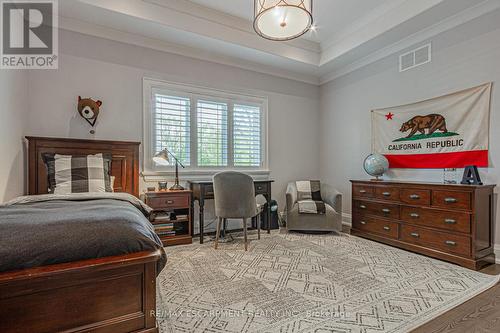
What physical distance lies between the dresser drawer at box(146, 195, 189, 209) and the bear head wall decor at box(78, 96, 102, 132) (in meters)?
1.31

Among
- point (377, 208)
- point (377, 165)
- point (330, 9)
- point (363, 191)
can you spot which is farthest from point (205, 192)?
point (330, 9)

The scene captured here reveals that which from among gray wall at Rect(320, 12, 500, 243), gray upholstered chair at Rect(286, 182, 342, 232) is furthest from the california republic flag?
gray upholstered chair at Rect(286, 182, 342, 232)

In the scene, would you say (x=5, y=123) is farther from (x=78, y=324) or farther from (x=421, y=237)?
(x=421, y=237)

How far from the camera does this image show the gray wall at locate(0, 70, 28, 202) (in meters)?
2.49

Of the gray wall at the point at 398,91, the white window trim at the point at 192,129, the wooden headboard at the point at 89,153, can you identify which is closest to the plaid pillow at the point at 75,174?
the wooden headboard at the point at 89,153

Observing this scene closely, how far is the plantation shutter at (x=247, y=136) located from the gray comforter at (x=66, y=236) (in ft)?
9.82

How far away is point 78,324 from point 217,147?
10.7 feet

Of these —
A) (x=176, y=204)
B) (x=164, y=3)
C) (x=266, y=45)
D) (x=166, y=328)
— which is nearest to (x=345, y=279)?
(x=166, y=328)

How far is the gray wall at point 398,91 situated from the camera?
2.98 metres

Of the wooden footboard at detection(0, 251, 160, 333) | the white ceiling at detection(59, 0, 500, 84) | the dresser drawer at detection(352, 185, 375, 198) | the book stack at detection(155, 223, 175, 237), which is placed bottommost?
the book stack at detection(155, 223, 175, 237)

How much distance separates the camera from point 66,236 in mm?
1360

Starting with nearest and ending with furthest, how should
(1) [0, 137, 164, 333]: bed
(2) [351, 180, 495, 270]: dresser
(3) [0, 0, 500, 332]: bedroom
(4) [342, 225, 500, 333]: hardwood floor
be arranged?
(1) [0, 137, 164, 333]: bed < (4) [342, 225, 500, 333]: hardwood floor < (3) [0, 0, 500, 332]: bedroom < (2) [351, 180, 495, 270]: dresser

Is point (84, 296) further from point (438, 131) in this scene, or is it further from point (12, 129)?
point (438, 131)

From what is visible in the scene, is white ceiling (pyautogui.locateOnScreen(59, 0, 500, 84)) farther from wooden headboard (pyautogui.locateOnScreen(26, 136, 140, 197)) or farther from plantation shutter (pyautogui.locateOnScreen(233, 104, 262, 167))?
wooden headboard (pyautogui.locateOnScreen(26, 136, 140, 197))
